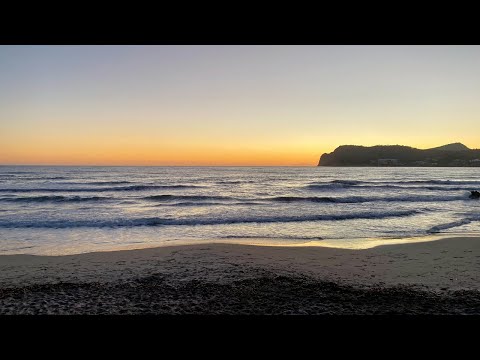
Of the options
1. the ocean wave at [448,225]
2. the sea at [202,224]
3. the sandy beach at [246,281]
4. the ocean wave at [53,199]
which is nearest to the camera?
the sandy beach at [246,281]

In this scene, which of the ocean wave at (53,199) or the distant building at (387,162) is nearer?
the ocean wave at (53,199)

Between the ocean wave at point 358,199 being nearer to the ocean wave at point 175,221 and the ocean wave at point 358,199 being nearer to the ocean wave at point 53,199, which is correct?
the ocean wave at point 175,221

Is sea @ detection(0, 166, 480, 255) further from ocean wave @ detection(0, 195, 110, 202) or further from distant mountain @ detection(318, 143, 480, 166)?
distant mountain @ detection(318, 143, 480, 166)

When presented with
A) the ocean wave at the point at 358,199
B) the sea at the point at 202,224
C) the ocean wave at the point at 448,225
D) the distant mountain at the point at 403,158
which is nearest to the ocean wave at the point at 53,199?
the sea at the point at 202,224

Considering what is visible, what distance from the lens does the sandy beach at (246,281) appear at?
3.39m

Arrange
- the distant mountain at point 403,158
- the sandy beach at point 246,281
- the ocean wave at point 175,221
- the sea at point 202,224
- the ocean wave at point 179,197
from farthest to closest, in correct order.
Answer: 1. the distant mountain at point 403,158
2. the ocean wave at point 179,197
3. the ocean wave at point 175,221
4. the sea at point 202,224
5. the sandy beach at point 246,281

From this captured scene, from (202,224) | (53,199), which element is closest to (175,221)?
(202,224)

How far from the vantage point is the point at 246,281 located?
14.2 feet

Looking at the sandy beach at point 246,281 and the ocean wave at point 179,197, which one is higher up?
the sandy beach at point 246,281

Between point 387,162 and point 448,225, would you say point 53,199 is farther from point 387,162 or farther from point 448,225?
point 387,162

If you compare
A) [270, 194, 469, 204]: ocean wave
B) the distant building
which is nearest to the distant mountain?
the distant building

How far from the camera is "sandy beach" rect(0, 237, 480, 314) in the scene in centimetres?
339
